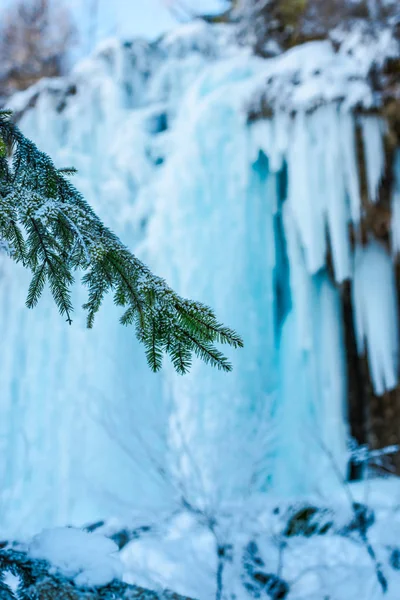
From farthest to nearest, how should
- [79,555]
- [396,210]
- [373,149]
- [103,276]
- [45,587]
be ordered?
[396,210]
[373,149]
[103,276]
[79,555]
[45,587]

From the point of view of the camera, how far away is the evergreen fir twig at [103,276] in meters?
1.32

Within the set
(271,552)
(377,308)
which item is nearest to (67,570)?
(271,552)

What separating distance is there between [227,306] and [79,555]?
490 cm

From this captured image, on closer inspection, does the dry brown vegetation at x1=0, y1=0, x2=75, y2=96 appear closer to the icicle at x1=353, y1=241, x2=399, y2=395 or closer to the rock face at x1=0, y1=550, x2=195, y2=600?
the icicle at x1=353, y1=241, x2=399, y2=395

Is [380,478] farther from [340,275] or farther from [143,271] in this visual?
[143,271]

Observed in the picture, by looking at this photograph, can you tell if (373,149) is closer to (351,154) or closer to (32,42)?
(351,154)

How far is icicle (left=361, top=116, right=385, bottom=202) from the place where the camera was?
596 centimetres

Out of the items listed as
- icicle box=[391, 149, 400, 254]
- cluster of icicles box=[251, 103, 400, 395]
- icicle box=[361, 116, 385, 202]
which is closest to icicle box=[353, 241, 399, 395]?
cluster of icicles box=[251, 103, 400, 395]

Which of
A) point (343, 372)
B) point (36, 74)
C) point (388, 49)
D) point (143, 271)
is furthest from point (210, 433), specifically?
point (36, 74)

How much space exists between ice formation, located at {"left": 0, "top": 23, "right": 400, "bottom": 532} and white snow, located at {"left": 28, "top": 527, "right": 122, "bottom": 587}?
399cm

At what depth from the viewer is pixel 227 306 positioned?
6.12 metres

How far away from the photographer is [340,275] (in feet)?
19.8

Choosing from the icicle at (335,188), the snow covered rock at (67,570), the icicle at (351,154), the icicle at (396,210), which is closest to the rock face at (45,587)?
the snow covered rock at (67,570)

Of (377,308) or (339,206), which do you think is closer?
(339,206)
